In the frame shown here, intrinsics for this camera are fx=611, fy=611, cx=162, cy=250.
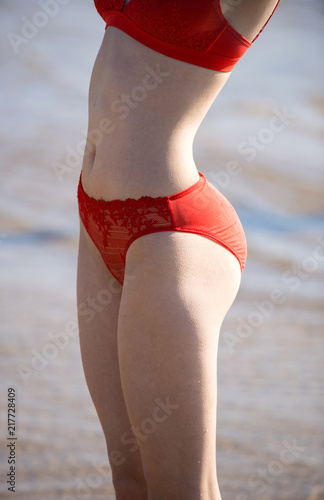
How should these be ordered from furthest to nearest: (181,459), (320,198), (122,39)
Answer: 1. (320,198)
2. (122,39)
3. (181,459)

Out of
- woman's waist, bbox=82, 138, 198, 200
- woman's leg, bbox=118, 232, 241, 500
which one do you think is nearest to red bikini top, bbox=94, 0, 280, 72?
woman's waist, bbox=82, 138, 198, 200

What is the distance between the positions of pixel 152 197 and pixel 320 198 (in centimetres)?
375

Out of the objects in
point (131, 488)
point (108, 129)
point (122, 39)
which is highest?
point (122, 39)

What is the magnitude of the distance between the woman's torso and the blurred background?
119 centimetres

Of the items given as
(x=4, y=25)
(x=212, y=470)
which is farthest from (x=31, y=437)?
(x=4, y=25)

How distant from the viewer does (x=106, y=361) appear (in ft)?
3.04

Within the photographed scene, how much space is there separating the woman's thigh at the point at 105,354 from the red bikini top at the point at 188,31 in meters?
0.32

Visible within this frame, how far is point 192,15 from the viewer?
785 mm

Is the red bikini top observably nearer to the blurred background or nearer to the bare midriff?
the bare midriff

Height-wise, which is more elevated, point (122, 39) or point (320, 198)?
point (122, 39)

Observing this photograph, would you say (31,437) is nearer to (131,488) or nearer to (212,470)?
(131,488)

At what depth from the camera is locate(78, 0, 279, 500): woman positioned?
29.4 inches

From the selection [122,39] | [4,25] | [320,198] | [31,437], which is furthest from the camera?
[4,25]

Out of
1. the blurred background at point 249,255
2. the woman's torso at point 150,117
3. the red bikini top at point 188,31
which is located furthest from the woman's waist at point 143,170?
the blurred background at point 249,255
